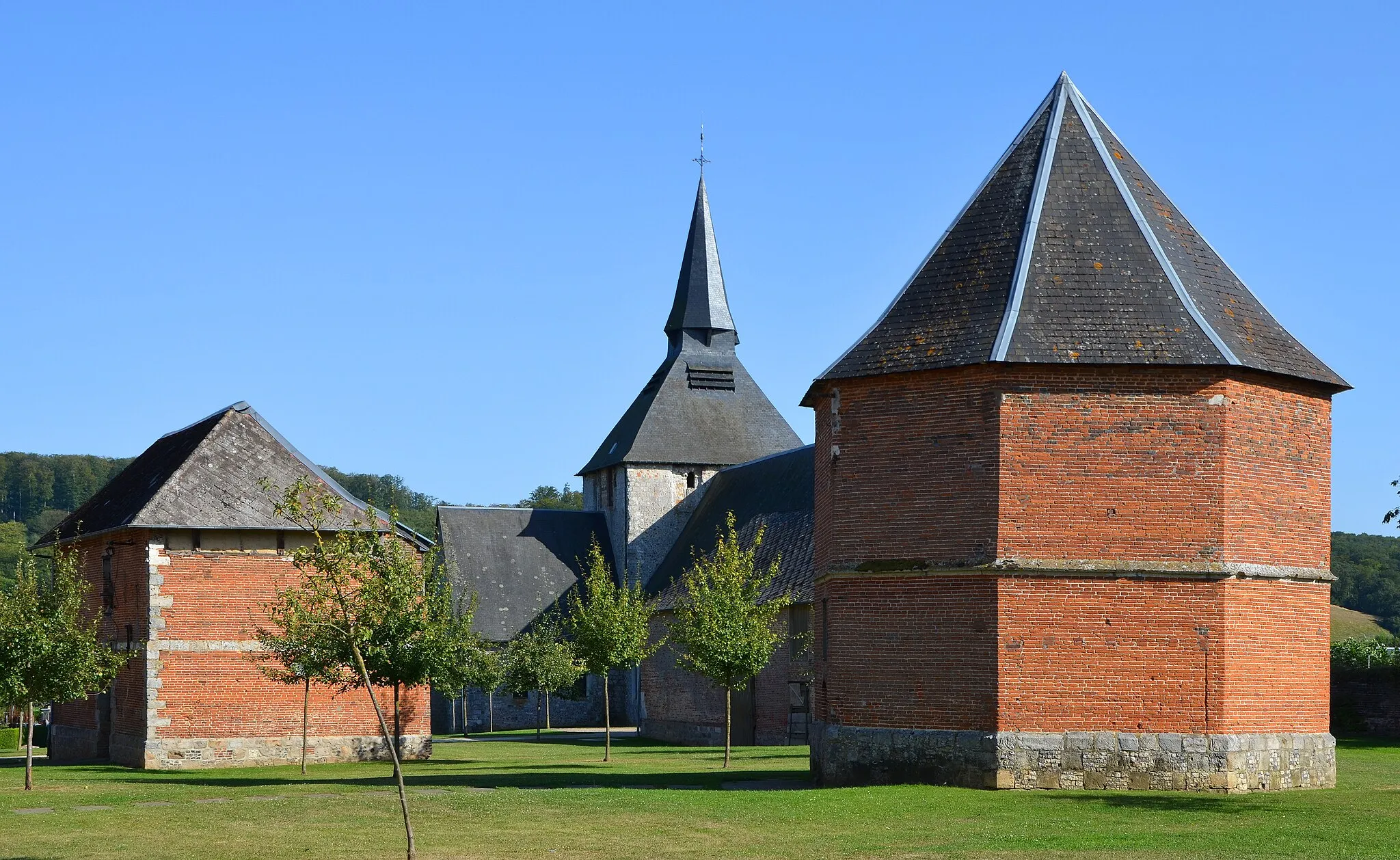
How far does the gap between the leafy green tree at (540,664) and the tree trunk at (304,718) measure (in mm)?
14422

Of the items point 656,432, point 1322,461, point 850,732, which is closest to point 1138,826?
point 850,732

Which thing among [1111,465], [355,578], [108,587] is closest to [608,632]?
[108,587]

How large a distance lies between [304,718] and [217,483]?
5.15m

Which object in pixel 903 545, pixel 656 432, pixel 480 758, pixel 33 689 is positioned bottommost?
pixel 480 758

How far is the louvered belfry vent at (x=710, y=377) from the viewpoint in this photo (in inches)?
2106

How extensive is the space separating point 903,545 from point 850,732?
2.70 meters

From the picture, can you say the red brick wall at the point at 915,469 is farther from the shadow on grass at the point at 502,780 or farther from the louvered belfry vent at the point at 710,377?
the louvered belfry vent at the point at 710,377

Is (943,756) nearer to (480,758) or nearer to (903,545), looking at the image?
(903,545)

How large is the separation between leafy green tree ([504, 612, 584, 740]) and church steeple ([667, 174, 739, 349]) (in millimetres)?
12286

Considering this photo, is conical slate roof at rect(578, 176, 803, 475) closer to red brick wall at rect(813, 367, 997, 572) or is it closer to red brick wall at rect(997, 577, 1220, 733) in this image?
red brick wall at rect(813, 367, 997, 572)

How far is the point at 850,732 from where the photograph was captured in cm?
2162

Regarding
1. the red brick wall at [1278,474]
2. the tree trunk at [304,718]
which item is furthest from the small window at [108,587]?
the red brick wall at [1278,474]

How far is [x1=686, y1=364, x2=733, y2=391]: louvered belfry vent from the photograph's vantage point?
5350cm

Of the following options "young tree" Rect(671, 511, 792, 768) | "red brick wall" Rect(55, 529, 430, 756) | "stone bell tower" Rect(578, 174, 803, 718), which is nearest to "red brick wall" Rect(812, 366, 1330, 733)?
"young tree" Rect(671, 511, 792, 768)
